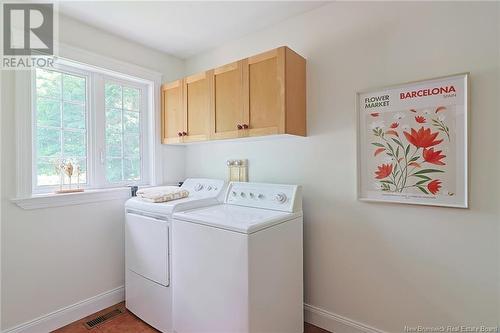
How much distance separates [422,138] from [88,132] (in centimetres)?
261

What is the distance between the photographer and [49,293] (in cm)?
191

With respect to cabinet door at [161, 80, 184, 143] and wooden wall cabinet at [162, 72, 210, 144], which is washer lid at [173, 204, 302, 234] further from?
cabinet door at [161, 80, 184, 143]

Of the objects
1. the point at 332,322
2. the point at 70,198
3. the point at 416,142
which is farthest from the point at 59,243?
the point at 416,142

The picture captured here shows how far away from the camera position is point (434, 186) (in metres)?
1.50

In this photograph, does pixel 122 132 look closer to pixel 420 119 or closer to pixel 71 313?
pixel 71 313

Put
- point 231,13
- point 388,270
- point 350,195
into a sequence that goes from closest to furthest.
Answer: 1. point 388,270
2. point 350,195
3. point 231,13

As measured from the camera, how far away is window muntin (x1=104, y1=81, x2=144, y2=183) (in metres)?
2.39

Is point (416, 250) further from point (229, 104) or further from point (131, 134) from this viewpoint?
point (131, 134)

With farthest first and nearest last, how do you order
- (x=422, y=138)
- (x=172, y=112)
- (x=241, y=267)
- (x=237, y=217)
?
1. (x=172, y=112)
2. (x=237, y=217)
3. (x=422, y=138)
4. (x=241, y=267)

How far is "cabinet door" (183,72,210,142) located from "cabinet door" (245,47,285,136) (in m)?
0.47

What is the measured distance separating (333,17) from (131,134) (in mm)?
2127

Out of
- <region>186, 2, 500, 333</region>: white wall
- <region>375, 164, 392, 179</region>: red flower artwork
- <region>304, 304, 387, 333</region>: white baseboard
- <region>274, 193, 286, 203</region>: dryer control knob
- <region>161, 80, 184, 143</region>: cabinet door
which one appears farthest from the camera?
<region>161, 80, 184, 143</region>: cabinet door

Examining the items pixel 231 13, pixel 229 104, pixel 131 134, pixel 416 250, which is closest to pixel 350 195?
pixel 416 250

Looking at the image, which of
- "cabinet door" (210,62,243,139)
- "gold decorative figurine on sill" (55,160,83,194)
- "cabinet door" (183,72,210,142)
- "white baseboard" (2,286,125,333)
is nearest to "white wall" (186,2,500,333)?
"cabinet door" (210,62,243,139)
